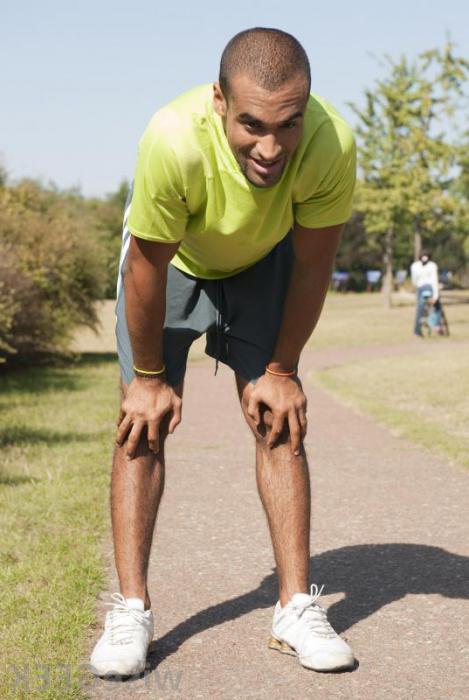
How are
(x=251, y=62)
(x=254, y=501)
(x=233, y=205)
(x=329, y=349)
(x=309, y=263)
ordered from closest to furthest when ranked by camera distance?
(x=251, y=62) < (x=233, y=205) < (x=309, y=263) < (x=254, y=501) < (x=329, y=349)

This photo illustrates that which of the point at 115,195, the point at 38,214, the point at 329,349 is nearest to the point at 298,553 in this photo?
the point at 38,214

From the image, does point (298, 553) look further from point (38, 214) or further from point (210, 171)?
point (38, 214)

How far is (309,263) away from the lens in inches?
142

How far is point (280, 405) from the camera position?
379 cm

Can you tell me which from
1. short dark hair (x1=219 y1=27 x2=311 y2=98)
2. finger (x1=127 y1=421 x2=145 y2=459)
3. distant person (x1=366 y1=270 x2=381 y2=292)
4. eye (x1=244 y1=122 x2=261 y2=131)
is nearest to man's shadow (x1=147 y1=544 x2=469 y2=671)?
finger (x1=127 y1=421 x2=145 y2=459)

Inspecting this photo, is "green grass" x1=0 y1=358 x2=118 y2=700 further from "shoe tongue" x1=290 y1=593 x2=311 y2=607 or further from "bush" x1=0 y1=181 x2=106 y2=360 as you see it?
"bush" x1=0 y1=181 x2=106 y2=360

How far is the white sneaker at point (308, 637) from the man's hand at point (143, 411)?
0.72 meters

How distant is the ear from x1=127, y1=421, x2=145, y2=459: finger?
1084 mm

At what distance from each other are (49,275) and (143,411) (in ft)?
43.2

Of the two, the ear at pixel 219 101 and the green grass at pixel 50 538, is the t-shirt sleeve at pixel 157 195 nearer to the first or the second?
the ear at pixel 219 101

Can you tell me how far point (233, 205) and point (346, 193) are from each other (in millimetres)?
383

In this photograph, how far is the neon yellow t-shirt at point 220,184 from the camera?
10.6 ft

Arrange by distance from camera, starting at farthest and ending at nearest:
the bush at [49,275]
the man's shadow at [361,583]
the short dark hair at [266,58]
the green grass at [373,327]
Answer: the green grass at [373,327]
the bush at [49,275]
the man's shadow at [361,583]
the short dark hair at [266,58]

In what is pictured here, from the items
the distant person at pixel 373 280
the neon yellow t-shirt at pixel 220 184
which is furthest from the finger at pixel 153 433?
the distant person at pixel 373 280
